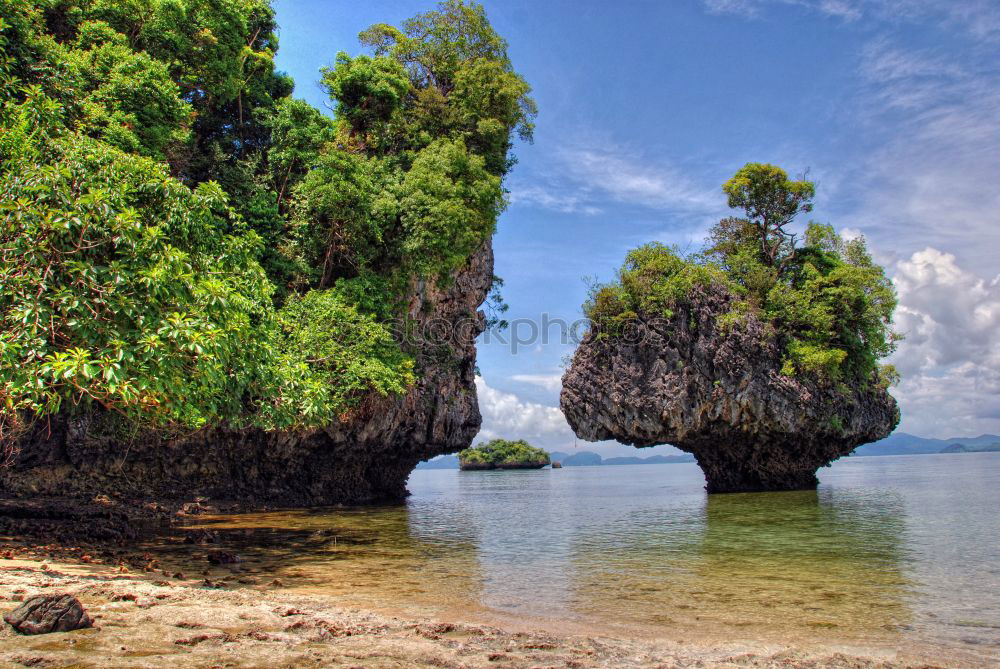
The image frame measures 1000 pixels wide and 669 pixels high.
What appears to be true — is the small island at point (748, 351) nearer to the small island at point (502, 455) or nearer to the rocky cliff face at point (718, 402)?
the rocky cliff face at point (718, 402)

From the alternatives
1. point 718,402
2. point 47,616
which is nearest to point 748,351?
point 718,402

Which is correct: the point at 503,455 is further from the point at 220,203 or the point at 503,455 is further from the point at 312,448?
the point at 220,203

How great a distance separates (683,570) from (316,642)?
616cm

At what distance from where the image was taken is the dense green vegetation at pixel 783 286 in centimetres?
2580

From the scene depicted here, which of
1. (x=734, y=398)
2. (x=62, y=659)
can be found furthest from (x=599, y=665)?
(x=734, y=398)

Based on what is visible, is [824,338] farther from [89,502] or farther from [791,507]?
[89,502]

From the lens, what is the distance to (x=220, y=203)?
32.4ft

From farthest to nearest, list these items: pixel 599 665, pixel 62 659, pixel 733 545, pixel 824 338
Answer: pixel 824 338 → pixel 733 545 → pixel 599 665 → pixel 62 659

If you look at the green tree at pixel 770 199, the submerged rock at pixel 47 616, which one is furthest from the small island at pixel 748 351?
the submerged rock at pixel 47 616

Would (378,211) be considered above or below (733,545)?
above

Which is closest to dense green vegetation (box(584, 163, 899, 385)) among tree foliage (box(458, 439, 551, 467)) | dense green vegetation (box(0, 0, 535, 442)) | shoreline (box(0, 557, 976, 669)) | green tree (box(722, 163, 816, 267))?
green tree (box(722, 163, 816, 267))

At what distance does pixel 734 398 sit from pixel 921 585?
19.0 metres

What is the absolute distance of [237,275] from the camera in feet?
32.6

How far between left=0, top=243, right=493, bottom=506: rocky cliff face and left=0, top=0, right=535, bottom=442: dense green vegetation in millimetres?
1989
